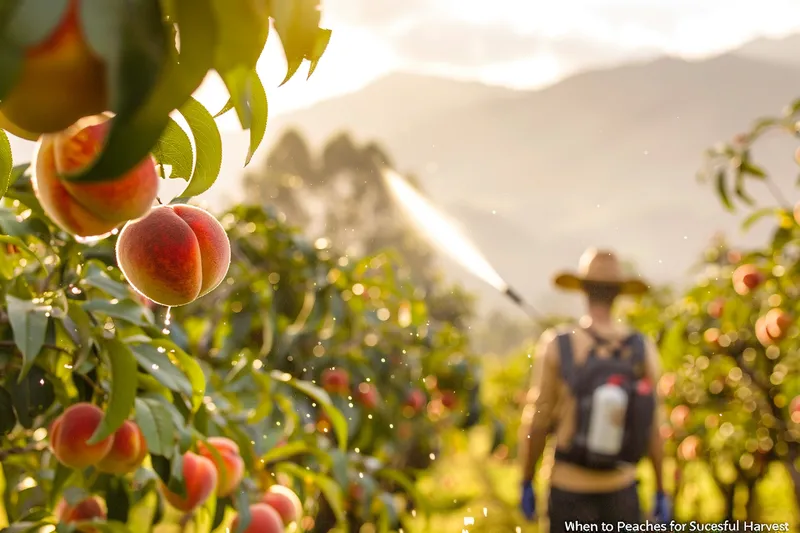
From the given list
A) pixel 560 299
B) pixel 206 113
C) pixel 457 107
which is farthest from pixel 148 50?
pixel 457 107

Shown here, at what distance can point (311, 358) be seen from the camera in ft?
7.54

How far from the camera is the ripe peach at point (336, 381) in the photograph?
2193mm

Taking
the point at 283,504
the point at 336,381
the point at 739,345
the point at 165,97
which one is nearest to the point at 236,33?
the point at 165,97

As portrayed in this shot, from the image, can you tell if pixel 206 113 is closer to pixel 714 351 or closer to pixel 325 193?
pixel 714 351

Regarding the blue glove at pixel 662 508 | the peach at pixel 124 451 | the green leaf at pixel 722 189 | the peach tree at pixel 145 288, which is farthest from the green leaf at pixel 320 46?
the blue glove at pixel 662 508

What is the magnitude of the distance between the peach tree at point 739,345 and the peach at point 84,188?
161 cm

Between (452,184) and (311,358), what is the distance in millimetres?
108452

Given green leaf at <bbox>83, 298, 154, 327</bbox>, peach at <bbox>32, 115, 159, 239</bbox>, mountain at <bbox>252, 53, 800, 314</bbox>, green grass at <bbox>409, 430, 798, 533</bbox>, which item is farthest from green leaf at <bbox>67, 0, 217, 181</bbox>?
mountain at <bbox>252, 53, 800, 314</bbox>

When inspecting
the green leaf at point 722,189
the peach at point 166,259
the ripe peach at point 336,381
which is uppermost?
the peach at point 166,259

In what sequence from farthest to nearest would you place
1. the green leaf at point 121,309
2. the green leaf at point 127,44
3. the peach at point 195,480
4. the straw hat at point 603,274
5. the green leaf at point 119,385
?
the straw hat at point 603,274 → the peach at point 195,480 → the green leaf at point 121,309 → the green leaf at point 119,385 → the green leaf at point 127,44

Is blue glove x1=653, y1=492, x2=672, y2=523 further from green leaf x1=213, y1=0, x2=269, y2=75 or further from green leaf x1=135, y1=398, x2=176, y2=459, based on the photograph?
green leaf x1=213, y1=0, x2=269, y2=75

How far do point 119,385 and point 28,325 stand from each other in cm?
11

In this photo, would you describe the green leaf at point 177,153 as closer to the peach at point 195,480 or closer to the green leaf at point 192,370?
the green leaf at point 192,370

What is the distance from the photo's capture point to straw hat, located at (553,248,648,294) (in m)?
2.56
